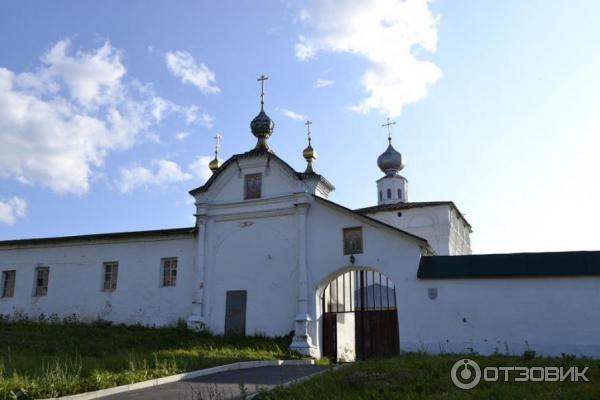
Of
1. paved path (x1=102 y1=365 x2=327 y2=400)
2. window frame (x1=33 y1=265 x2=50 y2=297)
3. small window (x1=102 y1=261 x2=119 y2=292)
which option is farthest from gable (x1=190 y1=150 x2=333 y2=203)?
paved path (x1=102 y1=365 x2=327 y2=400)

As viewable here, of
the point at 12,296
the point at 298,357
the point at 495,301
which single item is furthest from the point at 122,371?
the point at 12,296

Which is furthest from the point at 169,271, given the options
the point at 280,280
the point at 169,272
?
the point at 280,280

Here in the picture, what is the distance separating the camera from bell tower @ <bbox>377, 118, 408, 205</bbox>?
115 feet

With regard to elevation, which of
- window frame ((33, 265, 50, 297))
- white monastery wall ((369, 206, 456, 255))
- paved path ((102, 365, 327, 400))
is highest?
white monastery wall ((369, 206, 456, 255))

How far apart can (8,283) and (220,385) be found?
14.8m

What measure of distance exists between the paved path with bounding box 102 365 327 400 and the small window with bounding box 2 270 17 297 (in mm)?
12595

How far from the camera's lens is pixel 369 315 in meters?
15.4

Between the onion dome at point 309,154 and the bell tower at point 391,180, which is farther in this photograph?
the bell tower at point 391,180

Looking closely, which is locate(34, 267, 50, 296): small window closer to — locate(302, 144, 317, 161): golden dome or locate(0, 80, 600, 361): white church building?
locate(0, 80, 600, 361): white church building

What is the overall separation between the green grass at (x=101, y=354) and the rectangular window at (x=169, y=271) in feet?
5.86

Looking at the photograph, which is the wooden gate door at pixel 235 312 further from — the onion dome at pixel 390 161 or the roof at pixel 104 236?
the onion dome at pixel 390 161

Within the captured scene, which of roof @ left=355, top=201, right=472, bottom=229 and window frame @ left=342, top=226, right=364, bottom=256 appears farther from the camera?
roof @ left=355, top=201, right=472, bottom=229

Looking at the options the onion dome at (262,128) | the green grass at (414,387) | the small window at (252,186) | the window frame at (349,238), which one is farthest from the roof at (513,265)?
the onion dome at (262,128)

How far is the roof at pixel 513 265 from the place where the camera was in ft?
42.2
